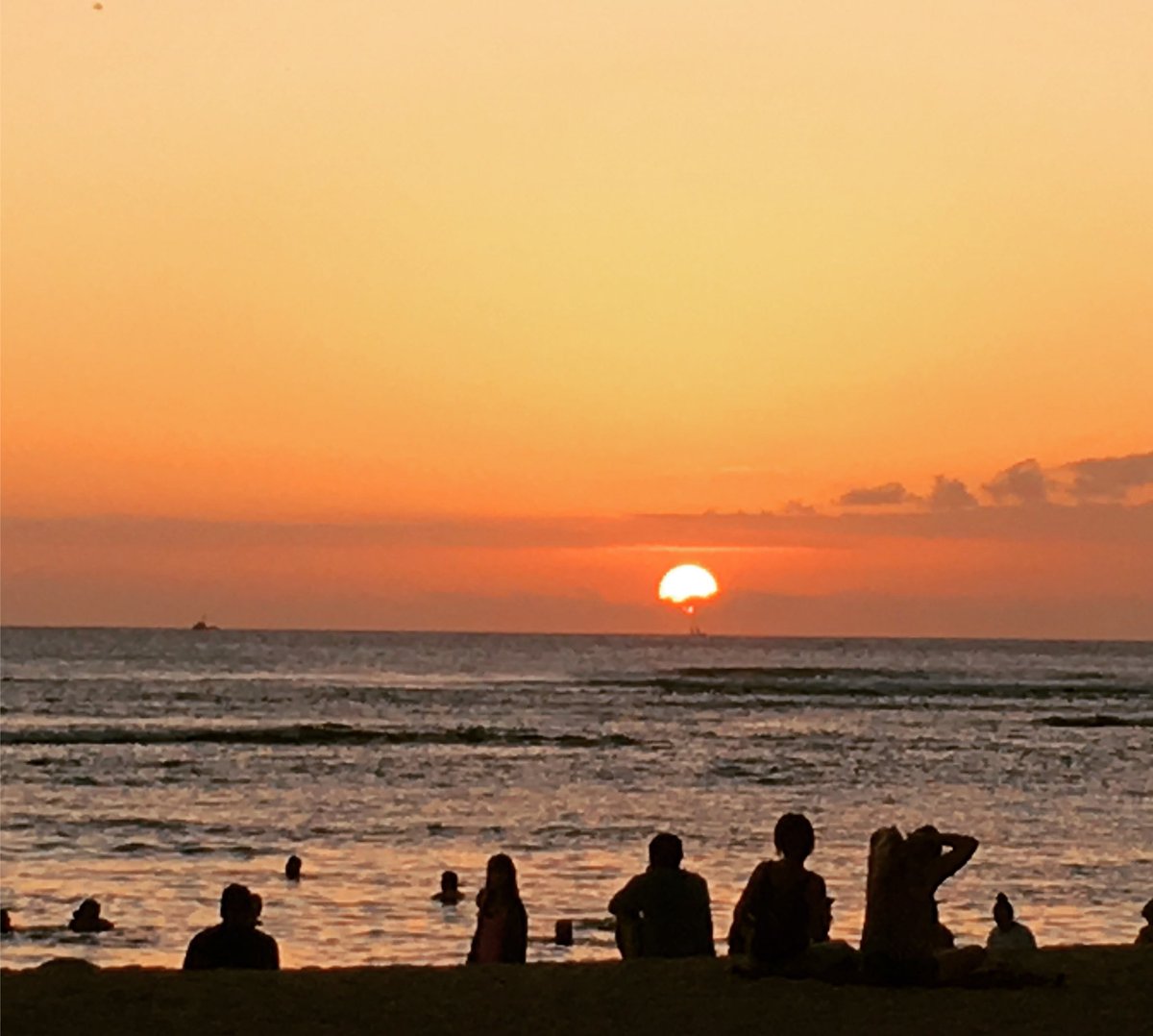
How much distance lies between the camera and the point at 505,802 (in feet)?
121

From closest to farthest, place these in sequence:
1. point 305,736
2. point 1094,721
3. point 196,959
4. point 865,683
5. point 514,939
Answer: point 196,959
point 514,939
point 305,736
point 1094,721
point 865,683

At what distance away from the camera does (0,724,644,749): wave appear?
56.9 m

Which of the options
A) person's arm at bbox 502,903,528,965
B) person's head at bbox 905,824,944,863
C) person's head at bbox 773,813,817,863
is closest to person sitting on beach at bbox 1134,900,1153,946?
person's head at bbox 905,824,944,863

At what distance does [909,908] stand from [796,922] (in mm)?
615

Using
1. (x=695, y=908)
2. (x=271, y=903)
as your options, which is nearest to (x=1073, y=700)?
(x=271, y=903)

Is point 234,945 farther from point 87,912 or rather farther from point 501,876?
point 87,912

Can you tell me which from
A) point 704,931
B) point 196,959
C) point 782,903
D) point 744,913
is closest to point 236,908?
point 196,959

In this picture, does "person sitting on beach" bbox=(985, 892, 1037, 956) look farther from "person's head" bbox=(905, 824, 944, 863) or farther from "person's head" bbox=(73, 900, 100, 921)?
"person's head" bbox=(73, 900, 100, 921)

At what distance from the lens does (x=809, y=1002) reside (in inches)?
417

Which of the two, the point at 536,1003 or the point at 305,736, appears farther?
the point at 305,736

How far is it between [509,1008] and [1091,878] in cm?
1654

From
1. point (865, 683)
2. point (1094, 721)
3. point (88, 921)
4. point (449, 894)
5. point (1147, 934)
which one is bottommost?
point (88, 921)

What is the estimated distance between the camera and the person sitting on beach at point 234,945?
38.9ft

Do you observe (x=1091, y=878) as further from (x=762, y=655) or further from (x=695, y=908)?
(x=762, y=655)
